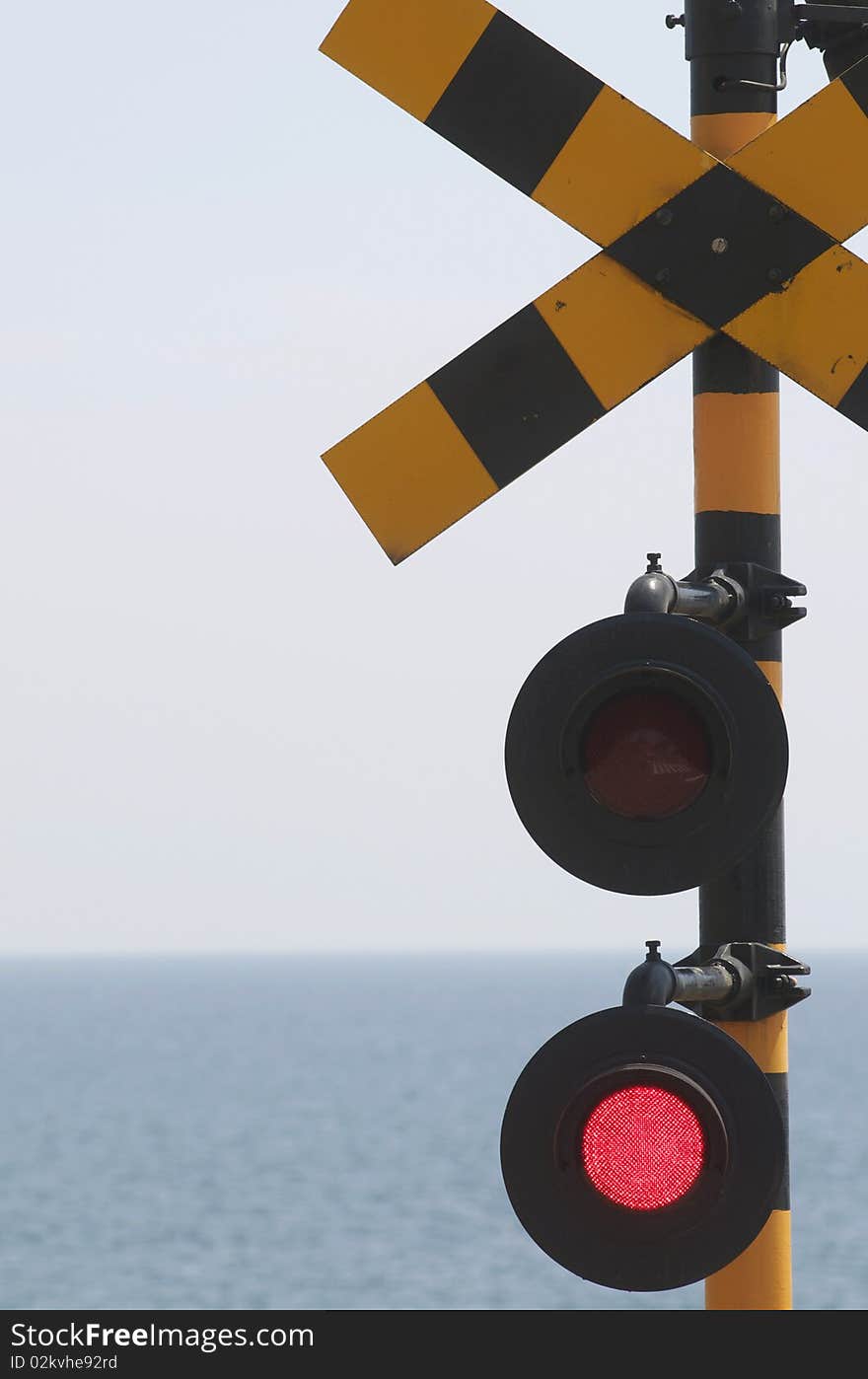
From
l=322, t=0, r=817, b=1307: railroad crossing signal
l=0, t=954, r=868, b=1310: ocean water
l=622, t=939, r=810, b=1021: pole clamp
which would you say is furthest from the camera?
l=0, t=954, r=868, b=1310: ocean water

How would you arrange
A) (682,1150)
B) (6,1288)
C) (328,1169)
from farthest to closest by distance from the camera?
(328,1169), (6,1288), (682,1150)

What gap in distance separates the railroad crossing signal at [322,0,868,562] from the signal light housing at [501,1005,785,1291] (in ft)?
3.06

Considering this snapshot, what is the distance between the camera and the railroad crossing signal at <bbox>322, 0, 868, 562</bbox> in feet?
11.1

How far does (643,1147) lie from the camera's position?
276 centimetres

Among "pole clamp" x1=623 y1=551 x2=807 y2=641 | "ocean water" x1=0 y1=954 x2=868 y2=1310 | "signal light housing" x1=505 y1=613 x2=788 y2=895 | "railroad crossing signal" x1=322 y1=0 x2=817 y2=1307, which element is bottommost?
"signal light housing" x1=505 y1=613 x2=788 y2=895

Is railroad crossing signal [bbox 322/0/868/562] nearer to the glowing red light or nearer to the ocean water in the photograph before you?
the glowing red light

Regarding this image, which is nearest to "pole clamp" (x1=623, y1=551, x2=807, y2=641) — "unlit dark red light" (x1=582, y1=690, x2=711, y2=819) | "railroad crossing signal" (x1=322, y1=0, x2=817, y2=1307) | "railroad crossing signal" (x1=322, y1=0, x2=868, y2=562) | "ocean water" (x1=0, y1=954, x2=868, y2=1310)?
"railroad crossing signal" (x1=322, y1=0, x2=817, y2=1307)

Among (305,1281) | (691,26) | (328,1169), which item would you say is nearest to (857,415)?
(691,26)

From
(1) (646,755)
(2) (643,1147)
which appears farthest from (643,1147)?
(1) (646,755)

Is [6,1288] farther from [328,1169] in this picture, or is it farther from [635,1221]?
[635,1221]
